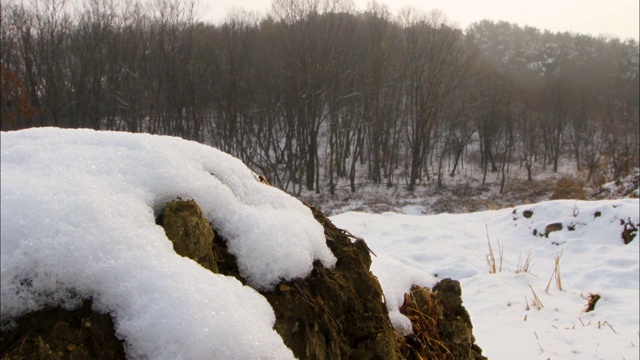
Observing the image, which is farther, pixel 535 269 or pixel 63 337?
pixel 535 269

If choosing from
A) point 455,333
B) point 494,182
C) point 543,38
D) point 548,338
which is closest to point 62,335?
point 455,333

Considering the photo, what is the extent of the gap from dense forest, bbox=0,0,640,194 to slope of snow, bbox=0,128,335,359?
85.7ft

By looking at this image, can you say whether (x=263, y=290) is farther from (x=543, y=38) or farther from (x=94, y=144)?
(x=543, y=38)

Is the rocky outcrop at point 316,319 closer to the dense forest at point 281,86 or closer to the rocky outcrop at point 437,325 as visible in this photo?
the rocky outcrop at point 437,325

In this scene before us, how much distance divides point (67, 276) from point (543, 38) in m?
68.8

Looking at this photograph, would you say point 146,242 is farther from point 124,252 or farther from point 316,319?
point 316,319

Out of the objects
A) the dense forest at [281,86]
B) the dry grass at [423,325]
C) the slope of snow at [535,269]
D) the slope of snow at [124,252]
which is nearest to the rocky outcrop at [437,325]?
the dry grass at [423,325]

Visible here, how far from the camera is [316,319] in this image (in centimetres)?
162

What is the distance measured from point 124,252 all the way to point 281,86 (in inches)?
1153

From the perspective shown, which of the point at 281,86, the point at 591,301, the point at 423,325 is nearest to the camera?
the point at 423,325

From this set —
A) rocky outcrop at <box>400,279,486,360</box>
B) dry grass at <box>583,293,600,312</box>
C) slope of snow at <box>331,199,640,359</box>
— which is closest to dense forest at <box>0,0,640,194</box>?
slope of snow at <box>331,199,640,359</box>

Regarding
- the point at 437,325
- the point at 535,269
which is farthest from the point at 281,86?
the point at 437,325

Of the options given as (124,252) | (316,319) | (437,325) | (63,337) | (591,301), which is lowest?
(591,301)

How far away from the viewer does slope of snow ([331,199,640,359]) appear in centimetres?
392
